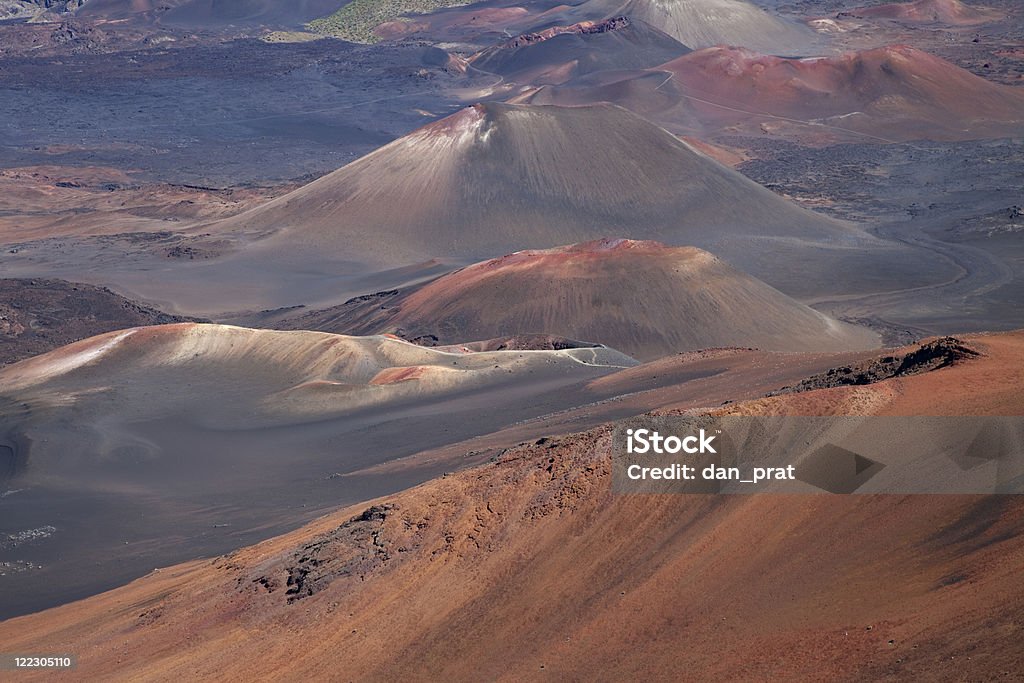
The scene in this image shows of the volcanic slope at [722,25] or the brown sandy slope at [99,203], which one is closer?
the brown sandy slope at [99,203]

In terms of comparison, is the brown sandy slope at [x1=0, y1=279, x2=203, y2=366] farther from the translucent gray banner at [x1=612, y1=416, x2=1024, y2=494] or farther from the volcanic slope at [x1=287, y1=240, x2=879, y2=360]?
the translucent gray banner at [x1=612, y1=416, x2=1024, y2=494]

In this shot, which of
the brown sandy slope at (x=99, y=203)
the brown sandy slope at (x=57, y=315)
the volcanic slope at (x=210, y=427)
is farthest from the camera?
the brown sandy slope at (x=99, y=203)

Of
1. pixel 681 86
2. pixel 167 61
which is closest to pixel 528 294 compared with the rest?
pixel 681 86

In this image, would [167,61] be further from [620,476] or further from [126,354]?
[620,476]

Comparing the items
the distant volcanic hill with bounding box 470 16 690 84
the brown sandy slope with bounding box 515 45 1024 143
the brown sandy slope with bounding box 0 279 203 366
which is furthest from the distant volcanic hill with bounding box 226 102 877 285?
the distant volcanic hill with bounding box 470 16 690 84

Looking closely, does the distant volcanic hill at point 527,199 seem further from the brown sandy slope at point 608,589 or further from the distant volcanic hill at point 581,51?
the brown sandy slope at point 608,589

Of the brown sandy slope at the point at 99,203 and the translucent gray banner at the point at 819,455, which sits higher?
the translucent gray banner at the point at 819,455

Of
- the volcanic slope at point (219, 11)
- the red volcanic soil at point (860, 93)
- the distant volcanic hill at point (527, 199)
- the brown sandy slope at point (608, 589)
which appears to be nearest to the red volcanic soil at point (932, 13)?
the red volcanic soil at point (860, 93)
